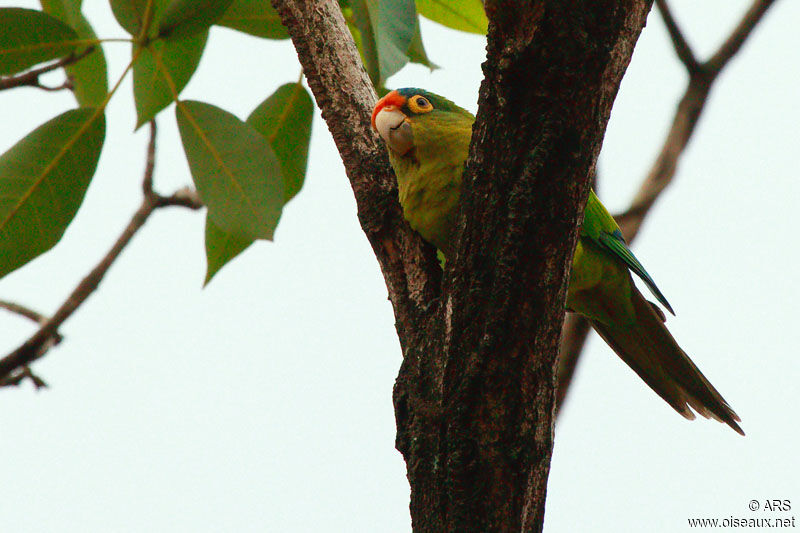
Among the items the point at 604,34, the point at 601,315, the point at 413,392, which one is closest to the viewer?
the point at 604,34

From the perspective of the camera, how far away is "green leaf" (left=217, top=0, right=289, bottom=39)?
2.39 m

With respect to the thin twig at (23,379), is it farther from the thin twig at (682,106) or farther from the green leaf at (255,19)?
the thin twig at (682,106)

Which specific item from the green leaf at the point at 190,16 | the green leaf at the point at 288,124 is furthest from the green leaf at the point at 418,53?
→ the green leaf at the point at 190,16

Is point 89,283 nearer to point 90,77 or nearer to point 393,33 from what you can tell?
point 90,77

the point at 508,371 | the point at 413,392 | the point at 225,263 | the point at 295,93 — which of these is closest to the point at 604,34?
the point at 508,371

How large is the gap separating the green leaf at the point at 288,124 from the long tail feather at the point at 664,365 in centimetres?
129

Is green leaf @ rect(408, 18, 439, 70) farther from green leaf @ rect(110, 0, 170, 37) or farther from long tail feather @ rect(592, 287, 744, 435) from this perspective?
long tail feather @ rect(592, 287, 744, 435)

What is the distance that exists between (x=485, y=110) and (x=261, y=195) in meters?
0.93

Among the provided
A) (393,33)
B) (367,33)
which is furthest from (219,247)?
(393,33)

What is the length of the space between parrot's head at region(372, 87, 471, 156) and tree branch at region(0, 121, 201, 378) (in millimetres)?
1070

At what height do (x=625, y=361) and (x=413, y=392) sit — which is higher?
(x=625, y=361)

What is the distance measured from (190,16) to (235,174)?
0.44 meters

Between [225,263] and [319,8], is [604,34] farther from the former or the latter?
[225,263]

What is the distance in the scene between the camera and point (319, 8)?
219 centimetres
